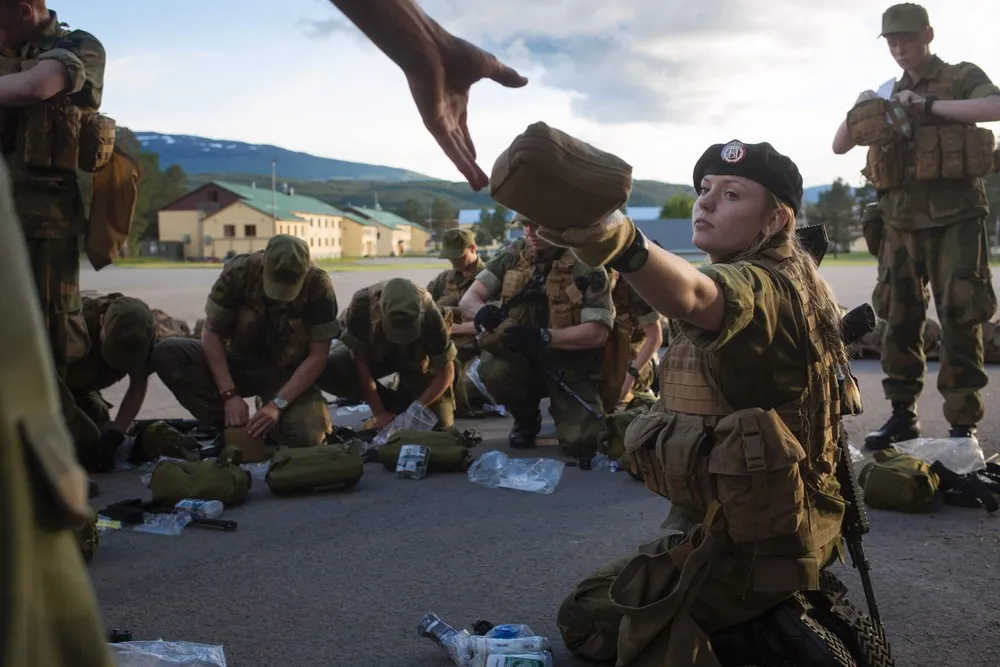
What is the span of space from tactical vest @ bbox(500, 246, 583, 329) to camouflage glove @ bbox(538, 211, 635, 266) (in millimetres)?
4170

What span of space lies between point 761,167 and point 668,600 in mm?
1194

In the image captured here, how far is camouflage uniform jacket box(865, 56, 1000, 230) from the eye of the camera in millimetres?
5168

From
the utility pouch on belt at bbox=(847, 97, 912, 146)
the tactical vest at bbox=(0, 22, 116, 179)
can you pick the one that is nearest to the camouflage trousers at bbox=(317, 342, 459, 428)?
the tactical vest at bbox=(0, 22, 116, 179)

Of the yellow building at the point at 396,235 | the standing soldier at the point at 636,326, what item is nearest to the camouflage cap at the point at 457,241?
the standing soldier at the point at 636,326

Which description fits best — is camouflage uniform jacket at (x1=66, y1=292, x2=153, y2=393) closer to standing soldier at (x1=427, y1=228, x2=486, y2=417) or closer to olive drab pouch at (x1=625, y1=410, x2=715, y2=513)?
standing soldier at (x1=427, y1=228, x2=486, y2=417)

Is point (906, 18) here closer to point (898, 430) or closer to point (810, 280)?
point (898, 430)

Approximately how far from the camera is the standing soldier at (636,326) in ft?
20.7

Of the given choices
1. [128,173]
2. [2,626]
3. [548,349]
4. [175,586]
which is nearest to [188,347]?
[128,173]

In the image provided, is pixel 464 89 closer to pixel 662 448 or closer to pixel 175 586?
pixel 662 448

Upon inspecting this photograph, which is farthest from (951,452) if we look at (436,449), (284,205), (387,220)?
(387,220)

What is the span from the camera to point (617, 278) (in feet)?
20.7

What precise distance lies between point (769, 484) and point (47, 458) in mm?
1931

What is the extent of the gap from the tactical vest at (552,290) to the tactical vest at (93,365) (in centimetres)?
252

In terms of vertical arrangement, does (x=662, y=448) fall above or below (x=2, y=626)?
below
